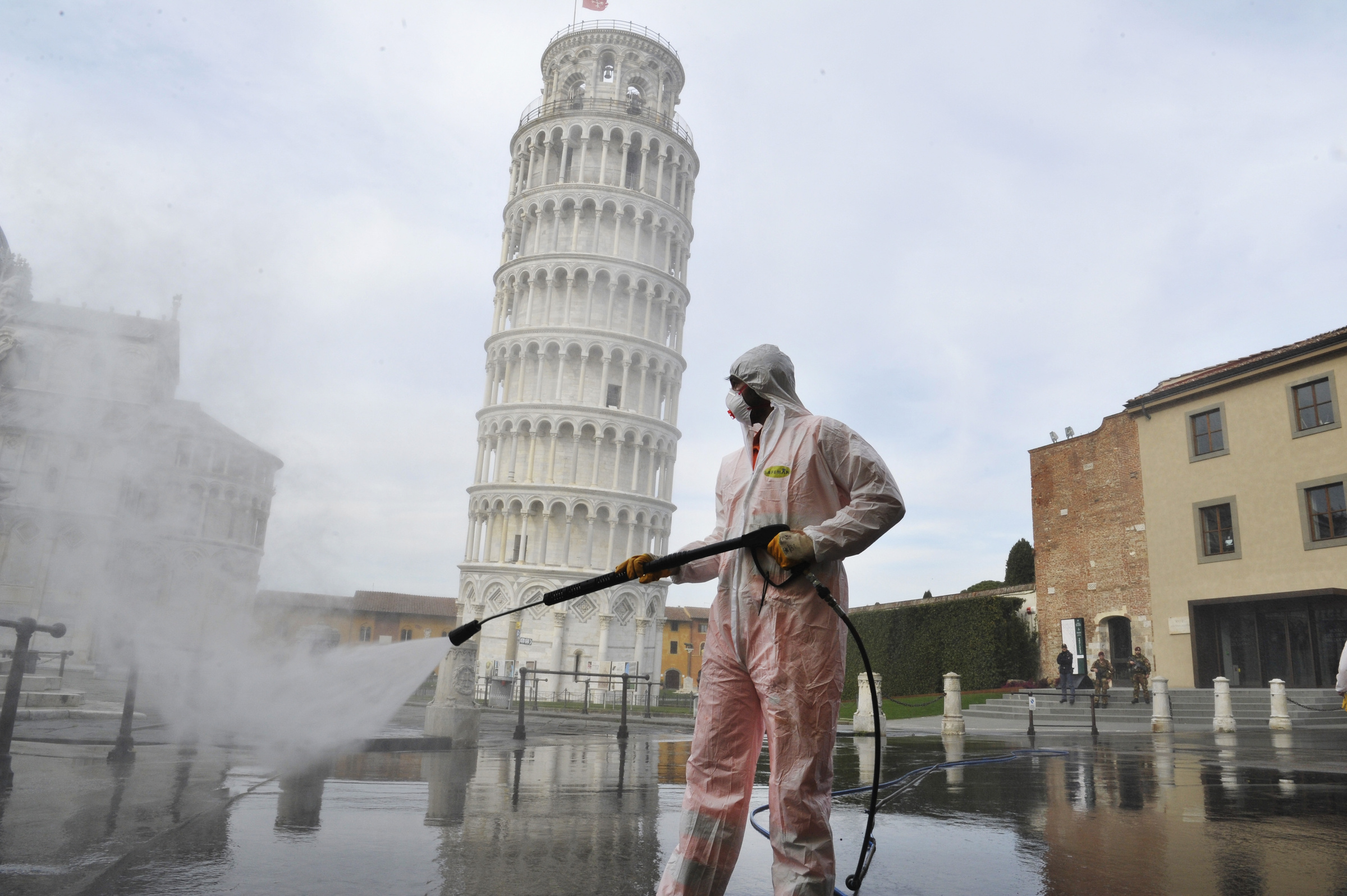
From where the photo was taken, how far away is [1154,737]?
1567 cm

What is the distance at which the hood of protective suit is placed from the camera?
3.68 meters

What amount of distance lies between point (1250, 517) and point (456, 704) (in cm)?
2329

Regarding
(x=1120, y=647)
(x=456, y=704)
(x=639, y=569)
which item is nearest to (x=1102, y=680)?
(x=1120, y=647)

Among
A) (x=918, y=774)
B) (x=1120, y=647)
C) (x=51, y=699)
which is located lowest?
(x=51, y=699)

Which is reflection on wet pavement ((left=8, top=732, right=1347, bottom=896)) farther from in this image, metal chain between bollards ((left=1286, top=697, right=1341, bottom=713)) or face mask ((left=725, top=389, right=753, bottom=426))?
metal chain between bollards ((left=1286, top=697, right=1341, bottom=713))

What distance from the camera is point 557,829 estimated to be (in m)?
5.07

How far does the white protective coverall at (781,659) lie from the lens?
2.94 m

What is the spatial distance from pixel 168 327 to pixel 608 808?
872cm

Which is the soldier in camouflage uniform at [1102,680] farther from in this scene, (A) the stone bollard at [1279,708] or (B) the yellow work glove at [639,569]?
(B) the yellow work glove at [639,569]

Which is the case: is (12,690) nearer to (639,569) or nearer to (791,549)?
(639,569)

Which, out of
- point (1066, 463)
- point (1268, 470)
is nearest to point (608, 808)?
point (1268, 470)

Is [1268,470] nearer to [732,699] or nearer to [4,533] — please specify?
[732,699]

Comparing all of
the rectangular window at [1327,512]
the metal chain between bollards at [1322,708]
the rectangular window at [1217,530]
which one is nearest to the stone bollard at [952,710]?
the metal chain between bollards at [1322,708]

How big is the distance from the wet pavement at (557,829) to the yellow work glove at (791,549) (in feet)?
5.67
